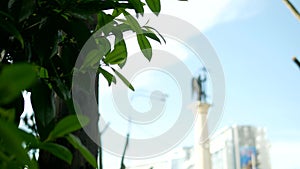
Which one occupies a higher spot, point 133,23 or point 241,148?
point 241,148

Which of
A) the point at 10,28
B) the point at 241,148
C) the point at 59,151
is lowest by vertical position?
the point at 59,151

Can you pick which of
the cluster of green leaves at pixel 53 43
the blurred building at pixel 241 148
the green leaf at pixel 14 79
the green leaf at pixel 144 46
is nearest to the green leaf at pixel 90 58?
the cluster of green leaves at pixel 53 43

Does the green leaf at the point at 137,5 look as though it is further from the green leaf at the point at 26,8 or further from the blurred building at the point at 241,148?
the blurred building at the point at 241,148

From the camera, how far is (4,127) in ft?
0.43

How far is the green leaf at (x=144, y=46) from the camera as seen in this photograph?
49 centimetres

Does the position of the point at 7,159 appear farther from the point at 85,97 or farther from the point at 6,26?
the point at 85,97

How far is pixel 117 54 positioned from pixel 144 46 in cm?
4

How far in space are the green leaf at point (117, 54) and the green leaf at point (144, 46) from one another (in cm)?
2

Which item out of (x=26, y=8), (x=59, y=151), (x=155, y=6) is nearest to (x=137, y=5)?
(x=155, y=6)

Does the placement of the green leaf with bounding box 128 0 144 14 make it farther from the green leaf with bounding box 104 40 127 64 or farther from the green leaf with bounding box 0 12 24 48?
the green leaf with bounding box 0 12 24 48

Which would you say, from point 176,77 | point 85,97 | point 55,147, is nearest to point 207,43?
point 176,77

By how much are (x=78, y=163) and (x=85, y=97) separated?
0.33 ft

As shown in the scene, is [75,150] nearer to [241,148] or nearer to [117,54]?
[117,54]

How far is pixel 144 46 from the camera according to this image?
50cm
